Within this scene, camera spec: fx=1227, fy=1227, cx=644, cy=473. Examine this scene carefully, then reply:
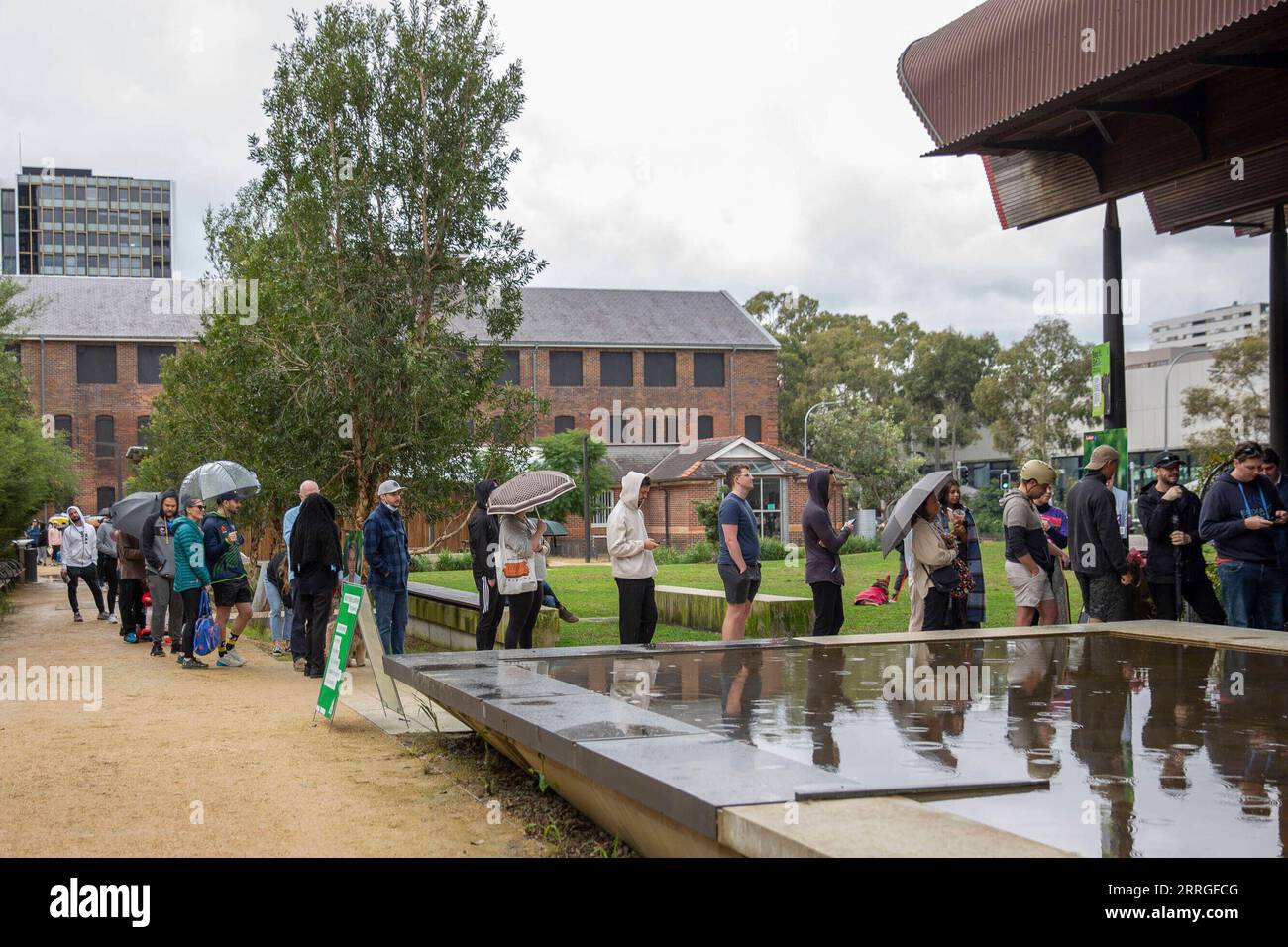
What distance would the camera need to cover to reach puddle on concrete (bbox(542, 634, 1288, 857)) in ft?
14.1

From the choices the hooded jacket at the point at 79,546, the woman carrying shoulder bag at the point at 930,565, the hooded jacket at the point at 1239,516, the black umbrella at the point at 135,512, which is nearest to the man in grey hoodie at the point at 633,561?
the woman carrying shoulder bag at the point at 930,565

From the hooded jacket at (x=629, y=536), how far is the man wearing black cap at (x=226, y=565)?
15.7 ft

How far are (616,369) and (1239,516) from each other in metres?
52.2

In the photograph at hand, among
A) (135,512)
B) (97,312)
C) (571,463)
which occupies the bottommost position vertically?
(135,512)

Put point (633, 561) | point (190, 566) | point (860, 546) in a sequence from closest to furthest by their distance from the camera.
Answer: point (633, 561), point (190, 566), point (860, 546)

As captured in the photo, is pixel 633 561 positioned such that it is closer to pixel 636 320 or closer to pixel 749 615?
pixel 749 615

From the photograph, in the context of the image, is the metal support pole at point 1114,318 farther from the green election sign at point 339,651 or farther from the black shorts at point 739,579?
the green election sign at point 339,651

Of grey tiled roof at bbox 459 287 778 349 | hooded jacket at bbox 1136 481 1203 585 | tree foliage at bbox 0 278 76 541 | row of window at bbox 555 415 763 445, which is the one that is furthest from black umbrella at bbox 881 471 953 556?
row of window at bbox 555 415 763 445

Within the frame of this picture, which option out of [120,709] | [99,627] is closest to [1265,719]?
[120,709]

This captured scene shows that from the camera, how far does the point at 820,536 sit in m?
10.4

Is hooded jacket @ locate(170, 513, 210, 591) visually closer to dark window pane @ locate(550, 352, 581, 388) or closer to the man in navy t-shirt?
the man in navy t-shirt

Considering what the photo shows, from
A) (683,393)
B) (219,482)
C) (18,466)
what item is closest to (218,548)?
(219,482)

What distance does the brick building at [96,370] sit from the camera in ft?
184
